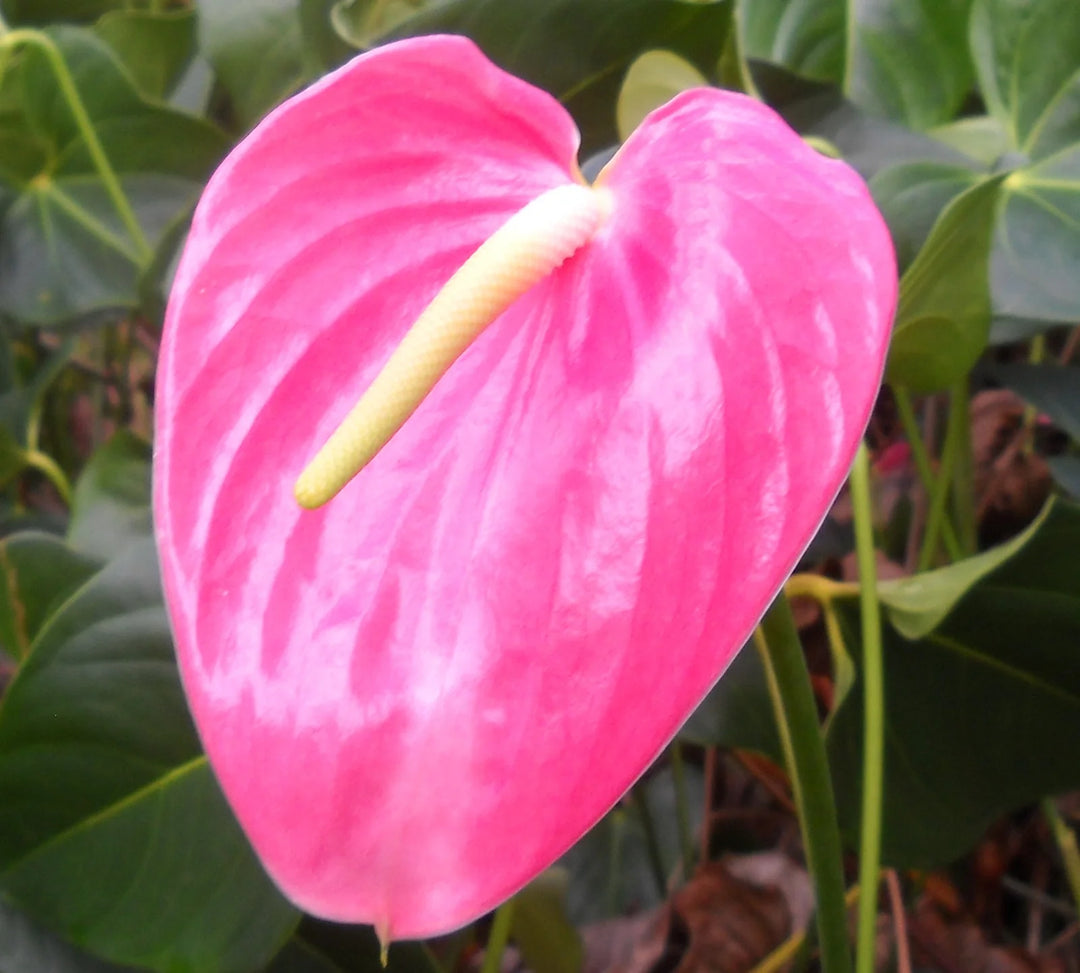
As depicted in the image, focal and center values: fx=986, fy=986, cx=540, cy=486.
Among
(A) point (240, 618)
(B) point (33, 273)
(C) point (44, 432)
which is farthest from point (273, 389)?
(C) point (44, 432)

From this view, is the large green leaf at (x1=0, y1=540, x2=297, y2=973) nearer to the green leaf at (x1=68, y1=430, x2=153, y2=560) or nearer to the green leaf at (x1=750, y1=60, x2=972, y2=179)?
the green leaf at (x1=68, y1=430, x2=153, y2=560)

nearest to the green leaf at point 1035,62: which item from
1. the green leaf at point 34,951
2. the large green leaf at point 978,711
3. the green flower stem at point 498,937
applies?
the large green leaf at point 978,711

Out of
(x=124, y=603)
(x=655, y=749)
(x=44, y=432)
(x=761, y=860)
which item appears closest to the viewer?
(x=655, y=749)

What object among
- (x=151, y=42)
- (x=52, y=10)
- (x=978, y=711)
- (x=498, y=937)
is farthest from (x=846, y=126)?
(x=52, y=10)

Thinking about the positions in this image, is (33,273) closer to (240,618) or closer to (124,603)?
(124,603)

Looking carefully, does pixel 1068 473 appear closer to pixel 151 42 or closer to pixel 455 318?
pixel 455 318

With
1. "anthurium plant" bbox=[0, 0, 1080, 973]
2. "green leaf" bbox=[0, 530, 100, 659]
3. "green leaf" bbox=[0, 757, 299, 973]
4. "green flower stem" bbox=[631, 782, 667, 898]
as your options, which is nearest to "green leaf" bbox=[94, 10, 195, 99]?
"anthurium plant" bbox=[0, 0, 1080, 973]

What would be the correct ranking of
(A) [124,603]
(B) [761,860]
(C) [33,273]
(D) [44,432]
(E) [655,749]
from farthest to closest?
(D) [44,432] → (C) [33,273] → (B) [761,860] → (A) [124,603] → (E) [655,749]

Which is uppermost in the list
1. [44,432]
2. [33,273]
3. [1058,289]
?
[1058,289]
